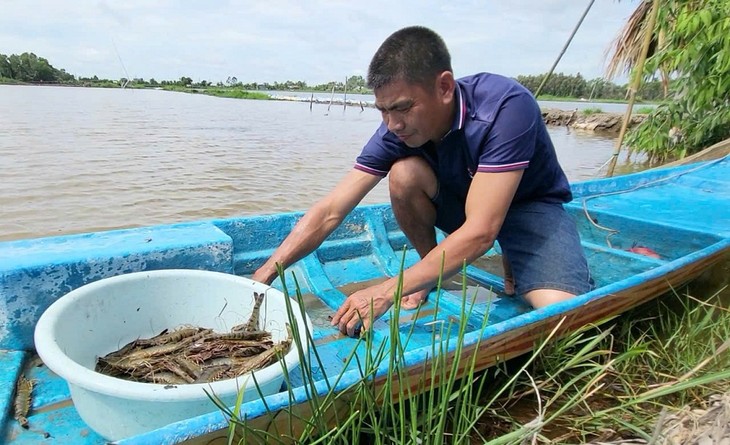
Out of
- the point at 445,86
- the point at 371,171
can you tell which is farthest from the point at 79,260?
the point at 445,86

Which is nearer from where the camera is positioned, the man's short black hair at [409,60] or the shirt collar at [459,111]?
the man's short black hair at [409,60]

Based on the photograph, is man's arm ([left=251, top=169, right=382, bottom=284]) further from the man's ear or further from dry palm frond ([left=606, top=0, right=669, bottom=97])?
dry palm frond ([left=606, top=0, right=669, bottom=97])

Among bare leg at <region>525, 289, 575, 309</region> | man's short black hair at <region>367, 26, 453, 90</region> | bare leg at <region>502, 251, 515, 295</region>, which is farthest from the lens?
bare leg at <region>502, 251, 515, 295</region>

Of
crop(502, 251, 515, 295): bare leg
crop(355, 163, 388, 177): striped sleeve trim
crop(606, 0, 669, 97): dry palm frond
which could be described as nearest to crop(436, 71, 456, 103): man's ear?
crop(355, 163, 388, 177): striped sleeve trim

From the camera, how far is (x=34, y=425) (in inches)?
60.1

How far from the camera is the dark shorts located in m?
2.29

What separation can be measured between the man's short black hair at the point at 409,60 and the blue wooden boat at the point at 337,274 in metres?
0.93

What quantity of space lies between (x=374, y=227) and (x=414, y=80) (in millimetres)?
1490

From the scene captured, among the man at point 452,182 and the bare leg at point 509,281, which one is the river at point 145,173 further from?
the bare leg at point 509,281

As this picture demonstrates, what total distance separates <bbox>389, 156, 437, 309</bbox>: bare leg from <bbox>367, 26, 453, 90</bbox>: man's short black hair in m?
0.53

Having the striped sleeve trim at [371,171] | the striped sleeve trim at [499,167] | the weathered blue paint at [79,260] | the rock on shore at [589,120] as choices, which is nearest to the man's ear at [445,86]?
the striped sleeve trim at [499,167]

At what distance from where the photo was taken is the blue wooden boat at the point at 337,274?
4.96 ft

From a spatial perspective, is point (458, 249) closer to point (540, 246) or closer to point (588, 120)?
point (540, 246)

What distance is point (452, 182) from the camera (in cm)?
244
